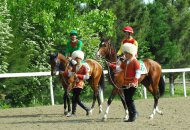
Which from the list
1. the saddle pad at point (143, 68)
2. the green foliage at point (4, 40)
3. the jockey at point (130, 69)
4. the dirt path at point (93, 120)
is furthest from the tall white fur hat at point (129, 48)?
the green foliage at point (4, 40)

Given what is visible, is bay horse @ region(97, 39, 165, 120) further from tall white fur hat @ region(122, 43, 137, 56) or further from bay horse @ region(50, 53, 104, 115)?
bay horse @ region(50, 53, 104, 115)

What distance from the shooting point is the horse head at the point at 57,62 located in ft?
44.8

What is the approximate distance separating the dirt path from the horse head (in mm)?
1318

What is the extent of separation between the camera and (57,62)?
1370 centimetres

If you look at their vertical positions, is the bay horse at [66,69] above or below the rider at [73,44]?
below

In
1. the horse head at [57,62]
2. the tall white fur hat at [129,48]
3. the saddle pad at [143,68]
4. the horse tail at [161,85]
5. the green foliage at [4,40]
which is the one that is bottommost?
the horse tail at [161,85]

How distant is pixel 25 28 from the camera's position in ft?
82.1

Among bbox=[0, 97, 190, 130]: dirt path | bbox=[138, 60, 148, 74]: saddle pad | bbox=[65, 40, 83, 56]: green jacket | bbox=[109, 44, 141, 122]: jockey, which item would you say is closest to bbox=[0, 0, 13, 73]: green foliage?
bbox=[0, 97, 190, 130]: dirt path

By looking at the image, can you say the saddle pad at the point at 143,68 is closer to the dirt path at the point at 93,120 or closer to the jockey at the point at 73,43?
the dirt path at the point at 93,120

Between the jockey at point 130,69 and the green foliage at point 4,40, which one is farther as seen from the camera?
the green foliage at point 4,40

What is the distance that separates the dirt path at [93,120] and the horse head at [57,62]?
1318 millimetres

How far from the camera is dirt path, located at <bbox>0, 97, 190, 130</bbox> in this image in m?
11.0

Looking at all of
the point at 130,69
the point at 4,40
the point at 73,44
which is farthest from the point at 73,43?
the point at 4,40

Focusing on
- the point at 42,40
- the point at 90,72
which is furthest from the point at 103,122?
the point at 42,40
